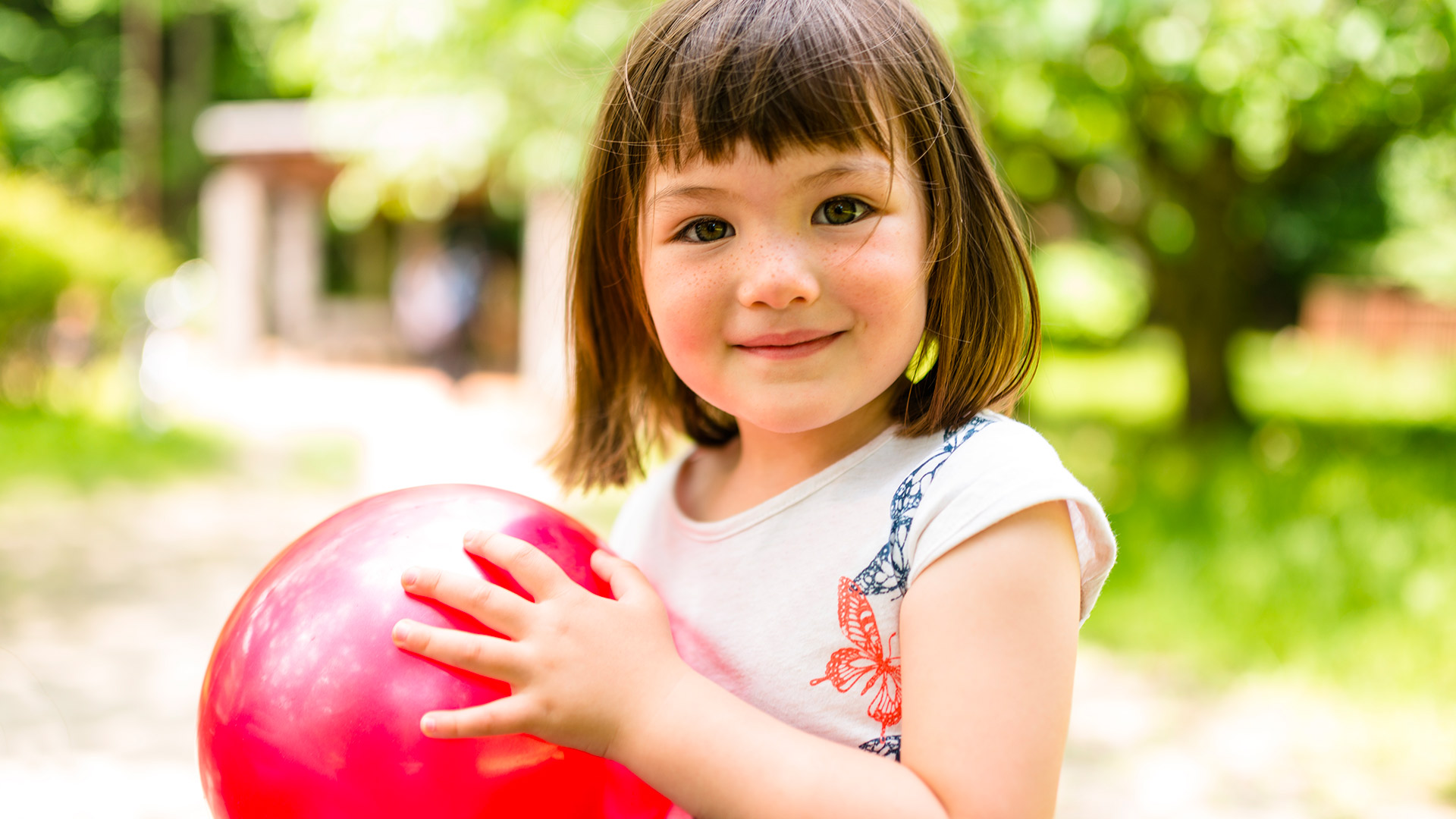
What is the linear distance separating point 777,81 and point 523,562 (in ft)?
2.05

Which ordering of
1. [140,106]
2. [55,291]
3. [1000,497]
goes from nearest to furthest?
[1000,497] → [55,291] → [140,106]

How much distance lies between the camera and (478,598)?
1.30 m

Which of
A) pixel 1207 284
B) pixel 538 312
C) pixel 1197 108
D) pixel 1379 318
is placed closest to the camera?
pixel 1197 108

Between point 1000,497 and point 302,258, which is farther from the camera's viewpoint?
point 302,258

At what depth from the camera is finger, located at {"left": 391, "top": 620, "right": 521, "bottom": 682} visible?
127 centimetres

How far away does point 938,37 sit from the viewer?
1567 mm

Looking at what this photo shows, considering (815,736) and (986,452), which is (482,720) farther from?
(986,452)

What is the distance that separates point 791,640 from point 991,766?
1.01 ft

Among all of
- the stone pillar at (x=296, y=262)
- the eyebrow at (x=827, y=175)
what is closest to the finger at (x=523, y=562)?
the eyebrow at (x=827, y=175)

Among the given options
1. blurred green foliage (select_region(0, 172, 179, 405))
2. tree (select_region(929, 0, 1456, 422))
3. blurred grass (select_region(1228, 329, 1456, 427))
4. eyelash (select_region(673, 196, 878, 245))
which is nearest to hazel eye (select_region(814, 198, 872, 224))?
eyelash (select_region(673, 196, 878, 245))

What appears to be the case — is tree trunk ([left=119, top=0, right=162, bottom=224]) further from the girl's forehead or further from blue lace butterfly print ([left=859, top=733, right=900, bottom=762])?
blue lace butterfly print ([left=859, top=733, right=900, bottom=762])

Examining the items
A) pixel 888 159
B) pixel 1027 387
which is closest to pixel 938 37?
pixel 888 159

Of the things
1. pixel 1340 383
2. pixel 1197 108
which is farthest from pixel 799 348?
pixel 1340 383

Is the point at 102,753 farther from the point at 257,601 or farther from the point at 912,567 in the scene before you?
the point at 912,567
